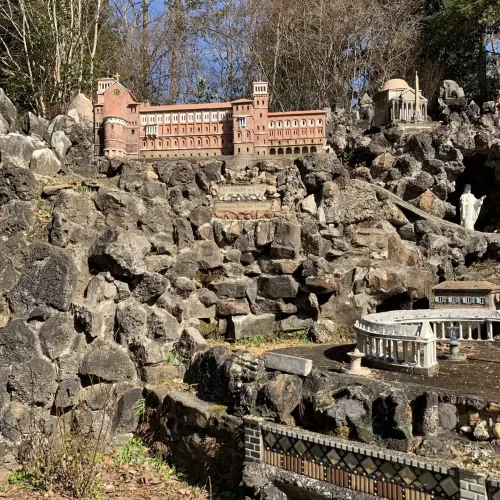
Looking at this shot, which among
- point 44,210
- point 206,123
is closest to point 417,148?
point 206,123

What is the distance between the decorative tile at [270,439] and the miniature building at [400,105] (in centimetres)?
2002

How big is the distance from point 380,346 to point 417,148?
1553cm

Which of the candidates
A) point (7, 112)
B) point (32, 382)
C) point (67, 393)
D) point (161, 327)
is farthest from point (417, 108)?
point (32, 382)

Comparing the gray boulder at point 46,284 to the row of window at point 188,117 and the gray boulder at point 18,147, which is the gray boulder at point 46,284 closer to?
the gray boulder at point 18,147

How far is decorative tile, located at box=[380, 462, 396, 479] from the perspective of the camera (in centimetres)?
709

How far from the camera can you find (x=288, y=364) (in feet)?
32.0

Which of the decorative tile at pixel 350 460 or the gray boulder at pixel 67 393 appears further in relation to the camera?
the gray boulder at pixel 67 393

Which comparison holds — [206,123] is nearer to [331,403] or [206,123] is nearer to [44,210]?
[44,210]

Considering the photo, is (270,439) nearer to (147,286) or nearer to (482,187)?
(147,286)

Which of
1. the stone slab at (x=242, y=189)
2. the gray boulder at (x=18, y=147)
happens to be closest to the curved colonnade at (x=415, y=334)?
the stone slab at (x=242, y=189)

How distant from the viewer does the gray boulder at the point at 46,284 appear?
11.4 metres

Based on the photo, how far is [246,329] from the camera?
15.2 meters

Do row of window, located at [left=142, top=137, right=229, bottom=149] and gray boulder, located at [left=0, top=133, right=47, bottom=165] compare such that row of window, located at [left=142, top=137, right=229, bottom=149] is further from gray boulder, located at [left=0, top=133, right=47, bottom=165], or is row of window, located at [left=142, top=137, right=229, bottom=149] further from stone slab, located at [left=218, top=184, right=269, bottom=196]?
gray boulder, located at [left=0, top=133, right=47, bottom=165]

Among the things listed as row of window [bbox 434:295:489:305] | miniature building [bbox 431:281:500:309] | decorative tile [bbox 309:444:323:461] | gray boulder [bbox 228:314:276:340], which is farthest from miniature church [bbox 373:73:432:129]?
decorative tile [bbox 309:444:323:461]
